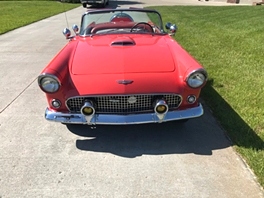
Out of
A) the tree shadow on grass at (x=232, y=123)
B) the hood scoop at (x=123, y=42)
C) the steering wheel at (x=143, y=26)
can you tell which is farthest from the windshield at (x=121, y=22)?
the tree shadow on grass at (x=232, y=123)

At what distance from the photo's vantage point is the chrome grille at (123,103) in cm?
304

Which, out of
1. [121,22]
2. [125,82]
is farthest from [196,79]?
[121,22]

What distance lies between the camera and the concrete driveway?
2561 mm

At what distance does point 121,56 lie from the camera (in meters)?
3.44

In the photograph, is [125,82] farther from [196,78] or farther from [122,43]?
[122,43]

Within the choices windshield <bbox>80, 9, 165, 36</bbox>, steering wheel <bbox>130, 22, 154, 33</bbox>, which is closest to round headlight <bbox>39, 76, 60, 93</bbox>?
windshield <bbox>80, 9, 165, 36</bbox>

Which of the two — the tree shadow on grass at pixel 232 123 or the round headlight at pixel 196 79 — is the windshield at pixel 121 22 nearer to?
the tree shadow on grass at pixel 232 123

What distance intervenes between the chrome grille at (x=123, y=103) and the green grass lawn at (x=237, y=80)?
2.98 ft

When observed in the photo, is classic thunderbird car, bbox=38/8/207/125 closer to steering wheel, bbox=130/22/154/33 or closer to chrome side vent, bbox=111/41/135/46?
chrome side vent, bbox=111/41/135/46

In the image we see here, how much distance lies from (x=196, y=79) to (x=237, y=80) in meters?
2.24

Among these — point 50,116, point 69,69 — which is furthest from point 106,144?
point 69,69

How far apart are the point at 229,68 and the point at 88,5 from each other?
1896cm

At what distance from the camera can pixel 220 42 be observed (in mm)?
8133

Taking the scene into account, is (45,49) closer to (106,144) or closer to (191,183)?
(106,144)
